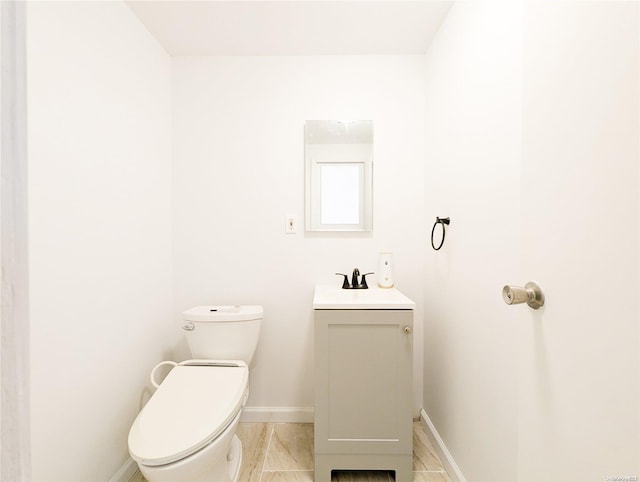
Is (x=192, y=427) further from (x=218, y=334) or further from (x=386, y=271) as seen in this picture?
(x=386, y=271)

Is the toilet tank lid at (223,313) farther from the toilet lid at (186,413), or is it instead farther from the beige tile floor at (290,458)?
the beige tile floor at (290,458)

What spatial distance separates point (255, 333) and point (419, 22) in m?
1.83

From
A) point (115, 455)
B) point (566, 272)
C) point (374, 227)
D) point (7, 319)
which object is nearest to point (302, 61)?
point (374, 227)

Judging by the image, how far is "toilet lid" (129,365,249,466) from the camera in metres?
0.96

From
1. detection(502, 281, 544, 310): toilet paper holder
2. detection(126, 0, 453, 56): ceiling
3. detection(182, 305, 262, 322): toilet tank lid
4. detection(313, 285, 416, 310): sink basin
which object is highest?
detection(126, 0, 453, 56): ceiling

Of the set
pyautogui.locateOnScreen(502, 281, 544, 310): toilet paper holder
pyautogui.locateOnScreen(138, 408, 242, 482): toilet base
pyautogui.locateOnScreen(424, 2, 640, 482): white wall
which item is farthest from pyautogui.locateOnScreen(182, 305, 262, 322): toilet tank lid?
pyautogui.locateOnScreen(502, 281, 544, 310): toilet paper holder

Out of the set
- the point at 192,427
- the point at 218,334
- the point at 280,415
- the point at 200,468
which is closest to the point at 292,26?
the point at 218,334

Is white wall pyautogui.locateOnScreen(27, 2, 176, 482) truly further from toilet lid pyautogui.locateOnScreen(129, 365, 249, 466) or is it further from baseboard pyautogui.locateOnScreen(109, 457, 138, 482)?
toilet lid pyautogui.locateOnScreen(129, 365, 249, 466)

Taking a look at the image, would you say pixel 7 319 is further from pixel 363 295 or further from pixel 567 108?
pixel 363 295

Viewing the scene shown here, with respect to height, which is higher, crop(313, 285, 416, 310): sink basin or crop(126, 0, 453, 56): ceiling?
crop(126, 0, 453, 56): ceiling

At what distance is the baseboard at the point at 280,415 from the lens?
1758mm

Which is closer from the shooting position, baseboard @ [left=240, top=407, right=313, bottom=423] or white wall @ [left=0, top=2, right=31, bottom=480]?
white wall @ [left=0, top=2, right=31, bottom=480]

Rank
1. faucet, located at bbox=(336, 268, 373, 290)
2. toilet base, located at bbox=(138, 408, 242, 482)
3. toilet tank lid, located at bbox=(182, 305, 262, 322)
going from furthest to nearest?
faucet, located at bbox=(336, 268, 373, 290)
toilet tank lid, located at bbox=(182, 305, 262, 322)
toilet base, located at bbox=(138, 408, 242, 482)

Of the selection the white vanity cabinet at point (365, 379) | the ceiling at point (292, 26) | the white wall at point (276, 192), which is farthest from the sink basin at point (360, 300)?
the ceiling at point (292, 26)
